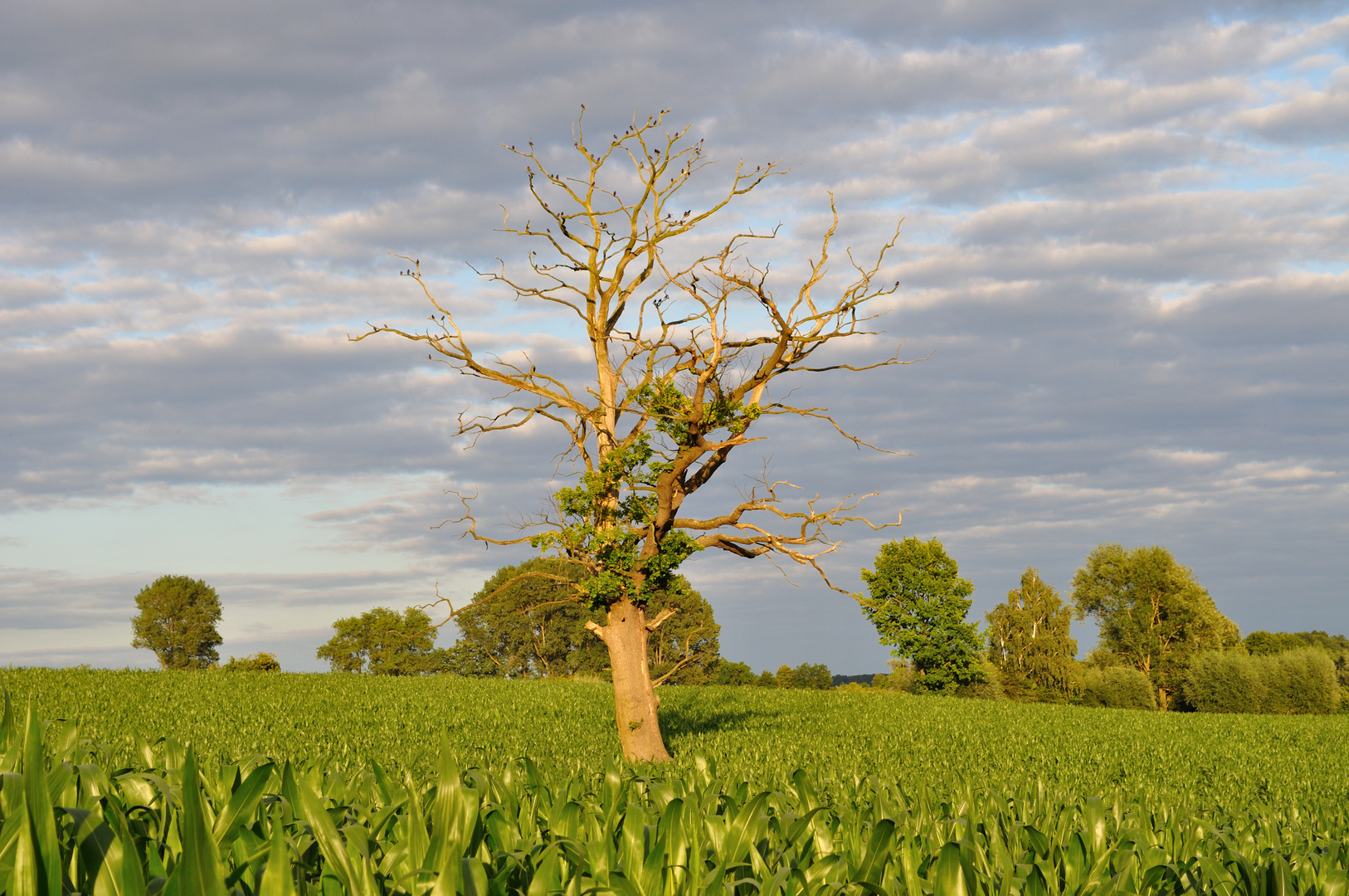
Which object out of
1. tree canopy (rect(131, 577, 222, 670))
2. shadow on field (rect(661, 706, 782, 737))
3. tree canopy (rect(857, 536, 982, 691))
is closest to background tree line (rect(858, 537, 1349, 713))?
tree canopy (rect(857, 536, 982, 691))

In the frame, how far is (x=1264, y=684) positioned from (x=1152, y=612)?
43.5ft

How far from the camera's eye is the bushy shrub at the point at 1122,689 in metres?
51.1

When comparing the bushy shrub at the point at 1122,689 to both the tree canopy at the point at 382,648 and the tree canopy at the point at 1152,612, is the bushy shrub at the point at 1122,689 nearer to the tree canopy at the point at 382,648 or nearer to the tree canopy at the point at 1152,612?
the tree canopy at the point at 1152,612

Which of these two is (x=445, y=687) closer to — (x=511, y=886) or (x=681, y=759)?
(x=681, y=759)

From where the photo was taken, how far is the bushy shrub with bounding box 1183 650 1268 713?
4853 centimetres

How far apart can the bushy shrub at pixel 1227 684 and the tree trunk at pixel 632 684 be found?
4636 cm

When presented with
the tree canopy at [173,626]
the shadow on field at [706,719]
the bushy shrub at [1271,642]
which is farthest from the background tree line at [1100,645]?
the tree canopy at [173,626]

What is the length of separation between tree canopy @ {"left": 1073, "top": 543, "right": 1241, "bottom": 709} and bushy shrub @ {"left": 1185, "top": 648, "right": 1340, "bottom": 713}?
8.74 meters

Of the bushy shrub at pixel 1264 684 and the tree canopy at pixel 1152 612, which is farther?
the tree canopy at pixel 1152 612

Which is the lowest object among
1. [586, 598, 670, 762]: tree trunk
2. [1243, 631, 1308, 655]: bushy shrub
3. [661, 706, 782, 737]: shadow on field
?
[1243, 631, 1308, 655]: bushy shrub

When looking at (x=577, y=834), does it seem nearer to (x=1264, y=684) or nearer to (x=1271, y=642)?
(x=1264, y=684)

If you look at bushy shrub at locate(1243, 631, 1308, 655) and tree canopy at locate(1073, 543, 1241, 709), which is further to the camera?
bushy shrub at locate(1243, 631, 1308, 655)

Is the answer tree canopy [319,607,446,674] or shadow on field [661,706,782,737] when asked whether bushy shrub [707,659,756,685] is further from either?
shadow on field [661,706,782,737]

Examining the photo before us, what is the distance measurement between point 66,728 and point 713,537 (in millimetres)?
10871
